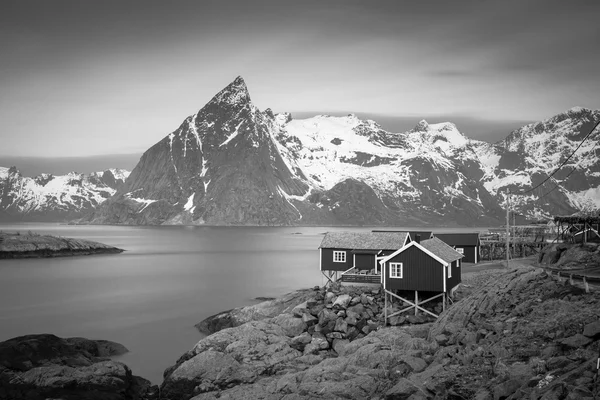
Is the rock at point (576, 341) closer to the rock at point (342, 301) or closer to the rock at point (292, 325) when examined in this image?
the rock at point (292, 325)

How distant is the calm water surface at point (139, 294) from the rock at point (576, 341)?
833 inches

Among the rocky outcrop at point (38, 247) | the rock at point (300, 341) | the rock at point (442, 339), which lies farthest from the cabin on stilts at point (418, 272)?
the rocky outcrop at point (38, 247)

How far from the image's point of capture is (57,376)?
71.5 feet

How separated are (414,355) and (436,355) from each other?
0.97 m

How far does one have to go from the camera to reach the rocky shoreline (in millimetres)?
15141

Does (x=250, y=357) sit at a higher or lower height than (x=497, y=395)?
lower

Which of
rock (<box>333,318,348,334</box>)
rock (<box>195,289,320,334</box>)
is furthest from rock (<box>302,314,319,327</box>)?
rock (<box>195,289,320,334</box>)

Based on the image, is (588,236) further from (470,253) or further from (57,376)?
(57,376)

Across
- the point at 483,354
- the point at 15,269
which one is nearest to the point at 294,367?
the point at 483,354

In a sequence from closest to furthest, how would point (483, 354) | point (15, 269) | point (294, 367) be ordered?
point (483, 354)
point (294, 367)
point (15, 269)

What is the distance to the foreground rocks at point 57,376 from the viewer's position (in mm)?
21203

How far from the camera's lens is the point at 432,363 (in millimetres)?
18453

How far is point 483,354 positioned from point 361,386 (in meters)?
4.63

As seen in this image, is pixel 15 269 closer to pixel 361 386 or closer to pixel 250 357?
pixel 250 357
